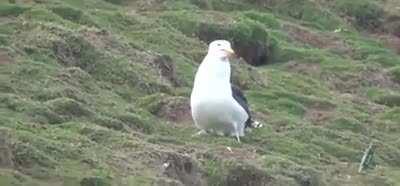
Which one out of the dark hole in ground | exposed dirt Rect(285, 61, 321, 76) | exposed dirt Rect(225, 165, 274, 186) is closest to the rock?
exposed dirt Rect(225, 165, 274, 186)

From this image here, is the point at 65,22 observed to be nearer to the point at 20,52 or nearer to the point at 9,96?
the point at 20,52

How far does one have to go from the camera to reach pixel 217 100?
16.8 m

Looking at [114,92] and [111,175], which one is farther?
[114,92]

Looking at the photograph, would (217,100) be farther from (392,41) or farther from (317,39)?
(392,41)

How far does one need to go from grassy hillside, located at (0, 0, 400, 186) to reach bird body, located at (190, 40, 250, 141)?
31 cm

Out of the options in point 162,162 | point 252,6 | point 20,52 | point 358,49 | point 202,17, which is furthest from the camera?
point 252,6

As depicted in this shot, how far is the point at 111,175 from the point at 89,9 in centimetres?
1497

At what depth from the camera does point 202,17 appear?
99.8ft

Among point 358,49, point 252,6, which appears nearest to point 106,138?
point 358,49

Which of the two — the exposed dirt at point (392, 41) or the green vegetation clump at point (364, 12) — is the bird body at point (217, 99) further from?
the green vegetation clump at point (364, 12)

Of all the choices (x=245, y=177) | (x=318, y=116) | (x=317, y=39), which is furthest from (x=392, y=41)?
(x=245, y=177)

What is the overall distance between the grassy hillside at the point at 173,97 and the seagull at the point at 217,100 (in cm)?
32

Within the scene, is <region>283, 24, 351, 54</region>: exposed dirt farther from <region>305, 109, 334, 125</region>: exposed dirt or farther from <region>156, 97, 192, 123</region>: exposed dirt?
<region>156, 97, 192, 123</region>: exposed dirt

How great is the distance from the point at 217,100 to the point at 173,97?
3.64 meters
